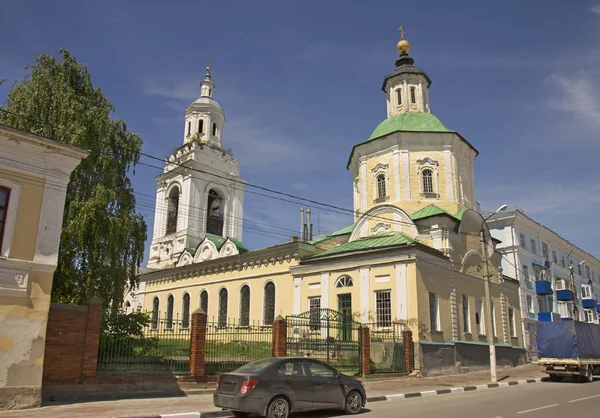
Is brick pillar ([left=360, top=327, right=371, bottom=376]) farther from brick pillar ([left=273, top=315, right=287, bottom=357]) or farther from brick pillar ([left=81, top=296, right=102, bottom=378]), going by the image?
brick pillar ([left=81, top=296, right=102, bottom=378])

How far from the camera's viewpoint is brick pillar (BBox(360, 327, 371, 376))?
64.8ft

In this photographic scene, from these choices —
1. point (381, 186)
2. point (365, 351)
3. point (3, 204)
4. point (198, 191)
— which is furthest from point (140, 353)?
point (198, 191)

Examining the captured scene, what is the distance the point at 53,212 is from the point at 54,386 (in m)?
4.26

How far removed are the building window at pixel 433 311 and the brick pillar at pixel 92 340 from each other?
51.8 ft

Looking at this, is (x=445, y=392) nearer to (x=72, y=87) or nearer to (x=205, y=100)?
(x=72, y=87)

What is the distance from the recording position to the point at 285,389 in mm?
10125

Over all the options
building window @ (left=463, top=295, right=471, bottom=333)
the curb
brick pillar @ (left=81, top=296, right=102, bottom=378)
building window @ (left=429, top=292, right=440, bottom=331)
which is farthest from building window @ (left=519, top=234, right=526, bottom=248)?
brick pillar @ (left=81, top=296, right=102, bottom=378)

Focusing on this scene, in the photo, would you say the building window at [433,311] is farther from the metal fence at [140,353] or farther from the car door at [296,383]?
the car door at [296,383]

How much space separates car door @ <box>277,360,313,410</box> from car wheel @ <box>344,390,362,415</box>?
112cm

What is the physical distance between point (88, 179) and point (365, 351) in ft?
42.0

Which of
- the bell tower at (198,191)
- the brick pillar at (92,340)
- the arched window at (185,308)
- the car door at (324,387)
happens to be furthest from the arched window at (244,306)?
the car door at (324,387)

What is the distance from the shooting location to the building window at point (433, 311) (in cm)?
2355

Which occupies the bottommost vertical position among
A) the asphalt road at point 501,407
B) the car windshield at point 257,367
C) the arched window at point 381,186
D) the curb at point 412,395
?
the curb at point 412,395

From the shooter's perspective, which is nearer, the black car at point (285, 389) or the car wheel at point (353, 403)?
the black car at point (285, 389)
